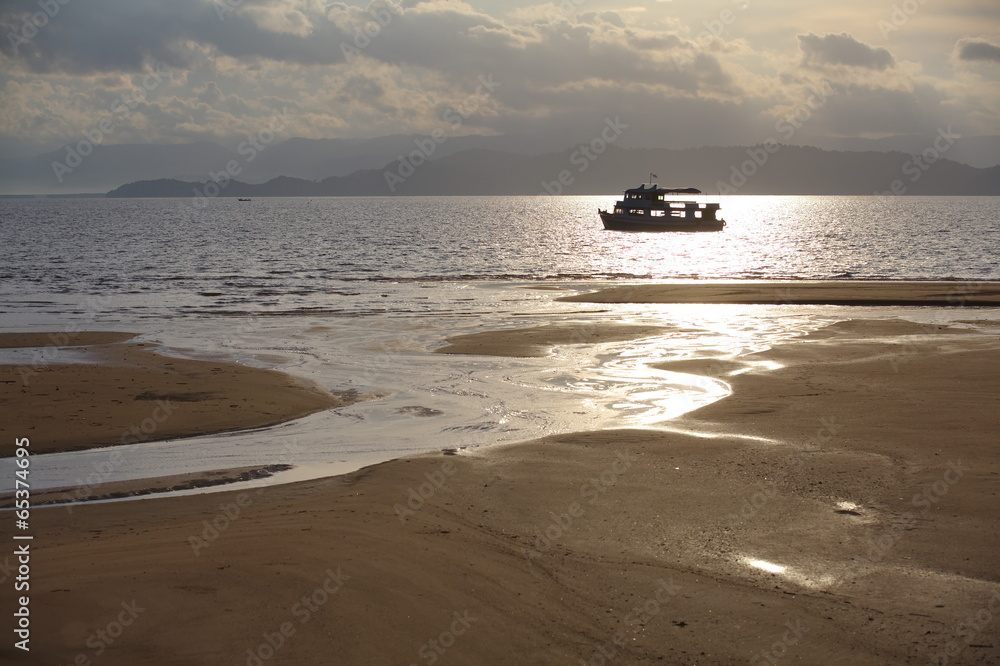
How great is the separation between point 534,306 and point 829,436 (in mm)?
21348

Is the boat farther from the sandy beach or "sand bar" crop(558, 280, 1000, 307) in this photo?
the sandy beach

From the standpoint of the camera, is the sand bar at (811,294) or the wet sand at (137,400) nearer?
the wet sand at (137,400)

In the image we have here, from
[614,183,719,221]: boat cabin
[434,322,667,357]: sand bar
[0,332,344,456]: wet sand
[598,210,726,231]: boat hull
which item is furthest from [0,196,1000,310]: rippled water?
[0,332,344,456]: wet sand

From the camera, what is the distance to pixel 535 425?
44.1 ft

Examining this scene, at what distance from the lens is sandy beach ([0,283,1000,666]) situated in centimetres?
623

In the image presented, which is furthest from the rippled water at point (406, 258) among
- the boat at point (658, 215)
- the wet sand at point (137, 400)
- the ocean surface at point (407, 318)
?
the wet sand at point (137, 400)

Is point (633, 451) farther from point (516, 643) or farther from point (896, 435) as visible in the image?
point (516, 643)

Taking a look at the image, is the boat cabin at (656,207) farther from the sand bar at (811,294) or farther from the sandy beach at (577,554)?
the sandy beach at (577,554)

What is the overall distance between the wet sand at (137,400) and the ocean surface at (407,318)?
0.66 meters

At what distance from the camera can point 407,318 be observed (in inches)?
1133

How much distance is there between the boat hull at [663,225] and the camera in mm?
91125

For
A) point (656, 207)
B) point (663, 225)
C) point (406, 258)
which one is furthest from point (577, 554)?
point (656, 207)

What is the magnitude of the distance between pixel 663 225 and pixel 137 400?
81.5 meters

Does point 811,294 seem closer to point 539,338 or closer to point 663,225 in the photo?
point 539,338
